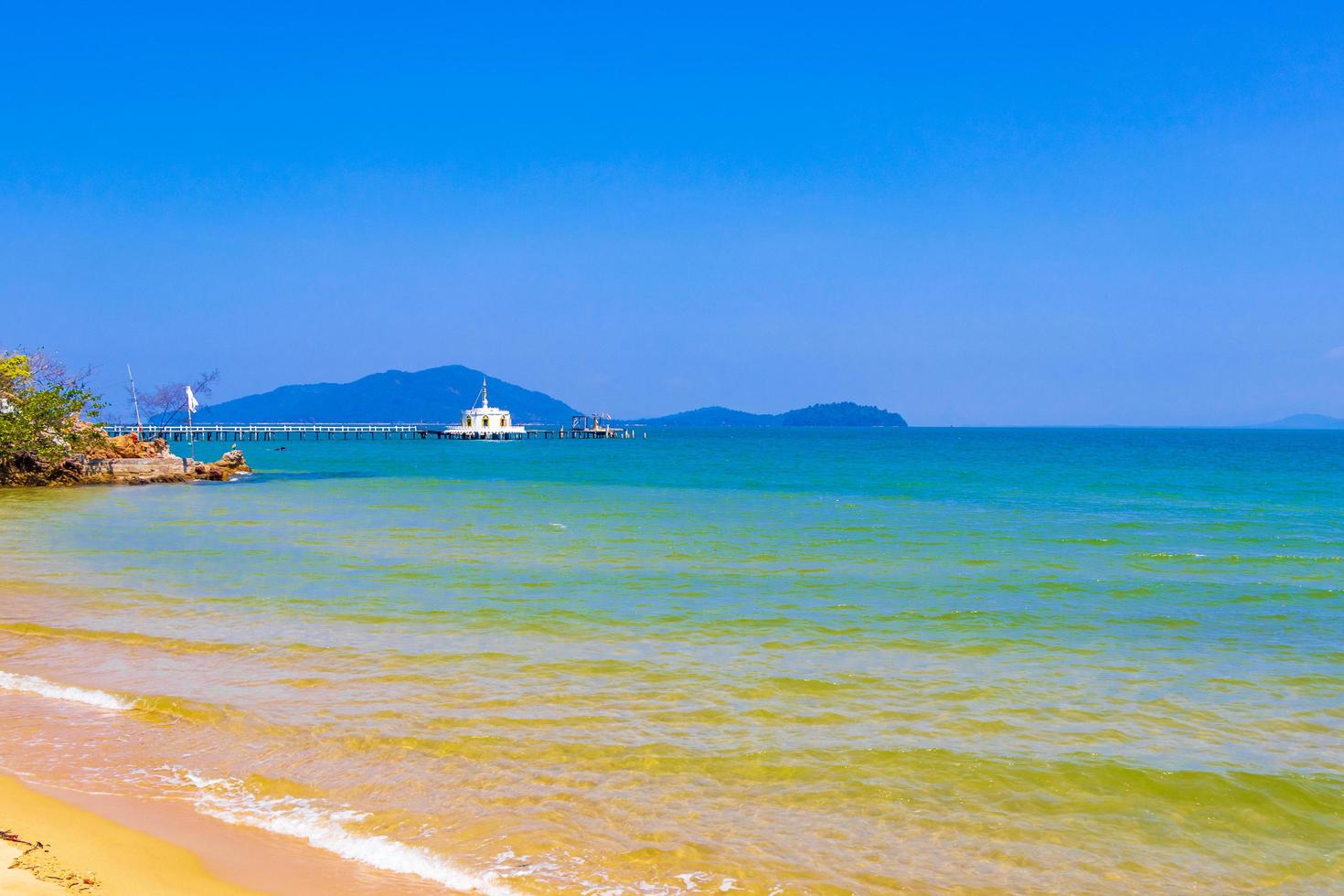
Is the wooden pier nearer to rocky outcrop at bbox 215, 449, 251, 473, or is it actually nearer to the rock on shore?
rocky outcrop at bbox 215, 449, 251, 473

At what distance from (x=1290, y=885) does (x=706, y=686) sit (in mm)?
5075

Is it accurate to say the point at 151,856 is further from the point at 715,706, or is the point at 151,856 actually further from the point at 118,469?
the point at 118,469

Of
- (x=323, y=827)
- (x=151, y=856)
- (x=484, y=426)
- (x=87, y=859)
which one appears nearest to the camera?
(x=87, y=859)

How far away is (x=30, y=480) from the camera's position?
Result: 40.9 meters

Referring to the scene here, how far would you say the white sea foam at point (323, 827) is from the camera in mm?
5277

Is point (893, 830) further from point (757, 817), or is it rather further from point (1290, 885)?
point (1290, 885)

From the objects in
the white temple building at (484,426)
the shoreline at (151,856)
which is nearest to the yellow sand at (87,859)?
the shoreline at (151,856)

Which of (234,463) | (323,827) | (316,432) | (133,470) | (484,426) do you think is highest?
(484,426)

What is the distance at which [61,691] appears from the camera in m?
9.02

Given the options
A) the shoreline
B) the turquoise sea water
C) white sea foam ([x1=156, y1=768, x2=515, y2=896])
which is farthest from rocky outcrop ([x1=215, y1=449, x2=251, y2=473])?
the shoreline

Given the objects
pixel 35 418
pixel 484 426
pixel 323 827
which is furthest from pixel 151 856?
pixel 484 426

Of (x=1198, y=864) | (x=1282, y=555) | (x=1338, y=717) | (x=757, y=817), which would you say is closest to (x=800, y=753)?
(x=757, y=817)

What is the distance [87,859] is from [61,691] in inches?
180

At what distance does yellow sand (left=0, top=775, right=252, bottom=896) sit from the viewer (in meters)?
4.89
